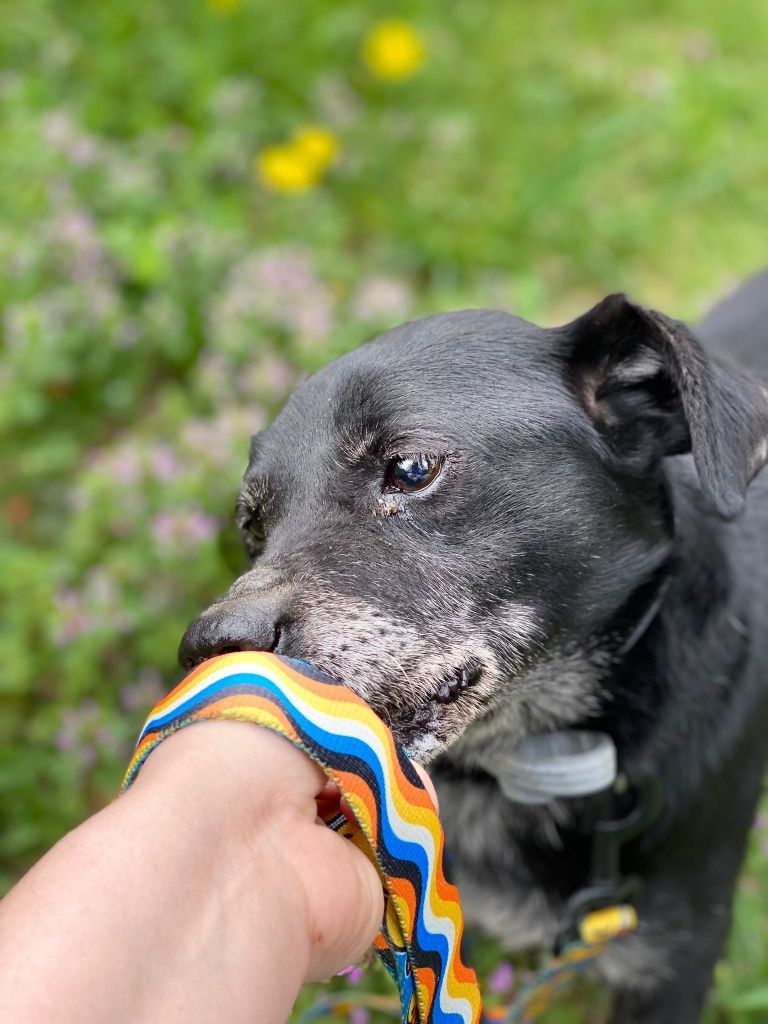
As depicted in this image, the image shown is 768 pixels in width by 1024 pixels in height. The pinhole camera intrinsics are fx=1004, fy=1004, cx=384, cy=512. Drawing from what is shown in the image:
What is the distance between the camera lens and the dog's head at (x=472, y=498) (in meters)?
1.79

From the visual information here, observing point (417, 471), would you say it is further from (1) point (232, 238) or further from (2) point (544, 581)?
(1) point (232, 238)

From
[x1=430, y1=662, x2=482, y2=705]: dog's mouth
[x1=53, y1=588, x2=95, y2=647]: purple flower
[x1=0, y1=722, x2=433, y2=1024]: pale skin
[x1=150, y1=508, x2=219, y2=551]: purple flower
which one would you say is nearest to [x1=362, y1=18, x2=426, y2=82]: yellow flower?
[x1=150, y1=508, x2=219, y2=551]: purple flower

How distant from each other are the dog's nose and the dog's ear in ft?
2.66

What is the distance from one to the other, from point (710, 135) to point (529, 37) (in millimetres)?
1347

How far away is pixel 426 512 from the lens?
191 cm

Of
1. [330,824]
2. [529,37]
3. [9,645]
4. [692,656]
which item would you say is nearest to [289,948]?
[330,824]

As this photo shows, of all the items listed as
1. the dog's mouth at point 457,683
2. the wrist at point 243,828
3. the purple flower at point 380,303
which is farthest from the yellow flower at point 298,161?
the wrist at point 243,828

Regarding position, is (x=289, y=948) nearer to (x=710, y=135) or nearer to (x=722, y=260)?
(x=722, y=260)

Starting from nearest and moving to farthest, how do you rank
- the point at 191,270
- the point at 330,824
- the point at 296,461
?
1. the point at 330,824
2. the point at 296,461
3. the point at 191,270

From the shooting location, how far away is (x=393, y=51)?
5.21 metres

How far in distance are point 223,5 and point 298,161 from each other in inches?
38.1

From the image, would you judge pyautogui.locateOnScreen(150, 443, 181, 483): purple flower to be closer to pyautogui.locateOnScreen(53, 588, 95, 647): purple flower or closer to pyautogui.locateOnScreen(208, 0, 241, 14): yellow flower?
pyautogui.locateOnScreen(53, 588, 95, 647): purple flower

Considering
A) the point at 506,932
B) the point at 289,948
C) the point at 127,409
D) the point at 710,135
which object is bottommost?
the point at 506,932

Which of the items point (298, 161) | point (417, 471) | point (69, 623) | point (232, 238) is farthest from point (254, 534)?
point (298, 161)
